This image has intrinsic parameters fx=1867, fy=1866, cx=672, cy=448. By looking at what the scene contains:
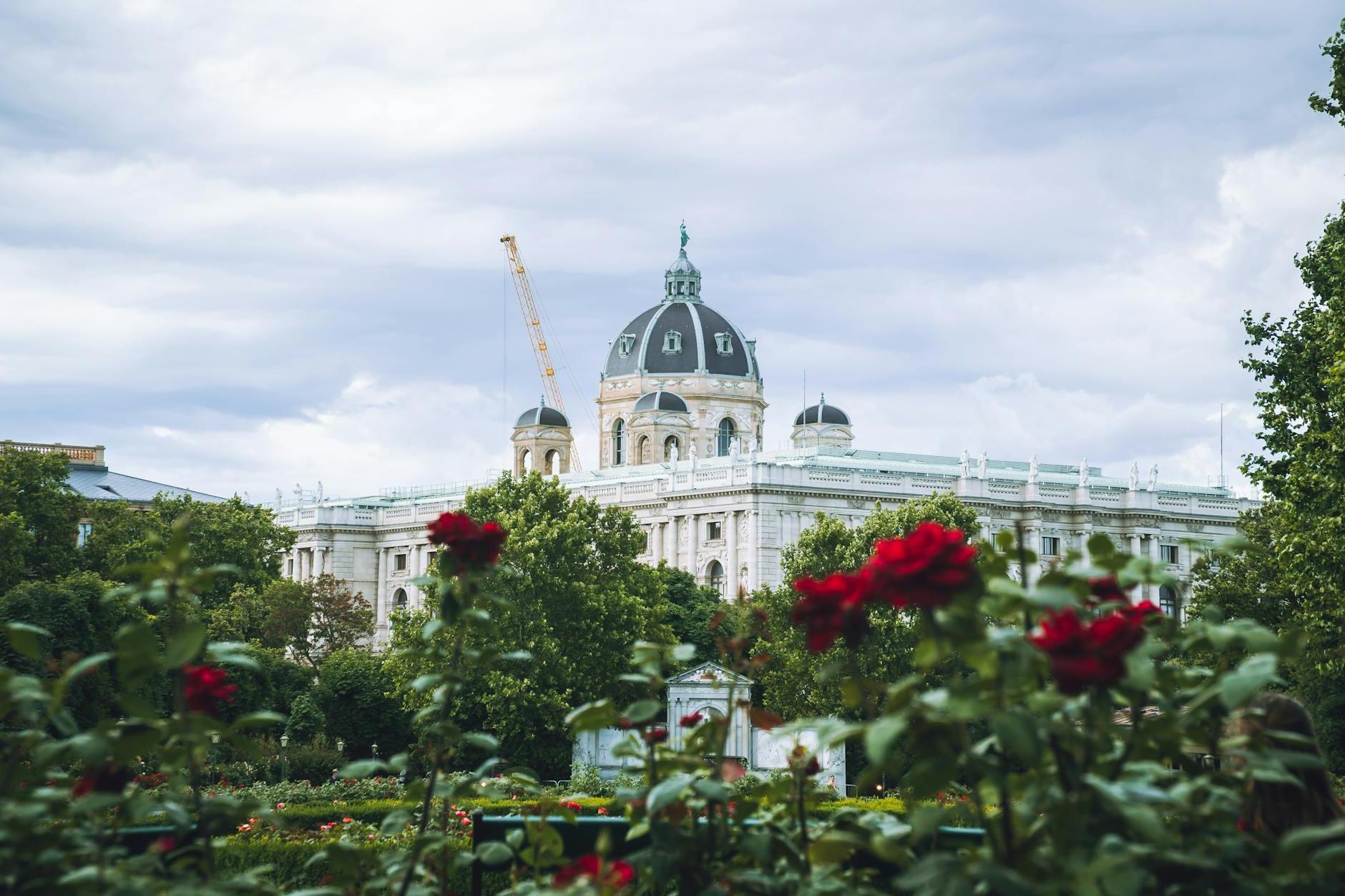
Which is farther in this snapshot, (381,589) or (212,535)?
(381,589)

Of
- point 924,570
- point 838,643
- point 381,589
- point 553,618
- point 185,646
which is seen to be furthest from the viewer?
point 381,589

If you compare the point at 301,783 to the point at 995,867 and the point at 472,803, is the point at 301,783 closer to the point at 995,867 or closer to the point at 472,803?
the point at 472,803

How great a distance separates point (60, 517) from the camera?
74438 mm

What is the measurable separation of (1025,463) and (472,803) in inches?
4180

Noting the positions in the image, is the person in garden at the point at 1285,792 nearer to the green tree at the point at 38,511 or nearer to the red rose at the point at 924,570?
the red rose at the point at 924,570

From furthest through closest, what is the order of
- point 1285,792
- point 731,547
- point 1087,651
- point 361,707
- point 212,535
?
point 731,547 < point 212,535 < point 361,707 < point 1285,792 < point 1087,651

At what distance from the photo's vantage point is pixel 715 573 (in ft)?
389

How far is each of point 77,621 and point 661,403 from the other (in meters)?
86.3

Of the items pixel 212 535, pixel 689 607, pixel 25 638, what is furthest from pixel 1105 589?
pixel 212 535

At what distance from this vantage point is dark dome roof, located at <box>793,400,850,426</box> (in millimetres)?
142500

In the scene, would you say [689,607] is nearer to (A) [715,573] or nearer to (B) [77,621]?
(A) [715,573]

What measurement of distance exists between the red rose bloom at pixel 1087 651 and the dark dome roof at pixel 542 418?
452 ft

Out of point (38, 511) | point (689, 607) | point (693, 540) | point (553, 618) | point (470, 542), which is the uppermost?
point (693, 540)

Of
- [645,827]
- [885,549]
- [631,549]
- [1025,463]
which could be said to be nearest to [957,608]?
[885,549]
